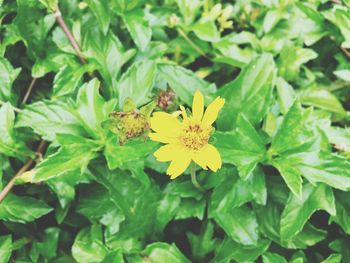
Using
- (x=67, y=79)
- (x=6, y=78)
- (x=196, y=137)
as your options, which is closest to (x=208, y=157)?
(x=196, y=137)

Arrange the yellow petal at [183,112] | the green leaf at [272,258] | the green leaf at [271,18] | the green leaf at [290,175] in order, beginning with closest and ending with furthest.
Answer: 1. the yellow petal at [183,112]
2. the green leaf at [290,175]
3. the green leaf at [272,258]
4. the green leaf at [271,18]

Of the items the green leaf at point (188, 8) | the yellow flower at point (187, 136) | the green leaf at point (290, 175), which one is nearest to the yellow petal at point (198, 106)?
the yellow flower at point (187, 136)

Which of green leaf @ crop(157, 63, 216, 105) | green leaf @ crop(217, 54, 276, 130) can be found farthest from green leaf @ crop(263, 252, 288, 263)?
green leaf @ crop(157, 63, 216, 105)

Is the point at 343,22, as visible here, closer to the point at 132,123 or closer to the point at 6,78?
the point at 132,123

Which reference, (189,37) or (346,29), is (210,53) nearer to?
(189,37)

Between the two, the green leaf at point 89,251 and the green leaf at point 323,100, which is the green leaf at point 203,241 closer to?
the green leaf at point 89,251

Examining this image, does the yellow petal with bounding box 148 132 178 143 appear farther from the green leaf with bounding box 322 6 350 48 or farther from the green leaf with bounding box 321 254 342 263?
the green leaf with bounding box 322 6 350 48

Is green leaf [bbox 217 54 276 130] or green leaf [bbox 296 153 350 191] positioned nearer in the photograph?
green leaf [bbox 296 153 350 191]

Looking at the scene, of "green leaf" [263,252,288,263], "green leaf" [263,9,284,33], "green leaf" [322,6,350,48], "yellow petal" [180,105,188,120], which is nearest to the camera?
"yellow petal" [180,105,188,120]
